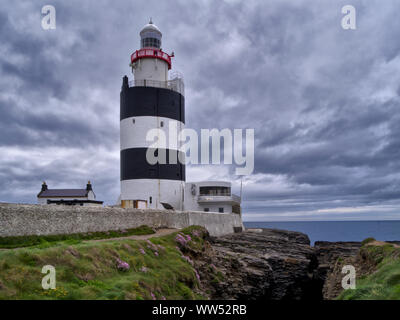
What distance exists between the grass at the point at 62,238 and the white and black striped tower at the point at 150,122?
8.73m

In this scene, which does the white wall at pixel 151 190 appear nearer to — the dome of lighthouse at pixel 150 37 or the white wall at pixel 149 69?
the white wall at pixel 149 69

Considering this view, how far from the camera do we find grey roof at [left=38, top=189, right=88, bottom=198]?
37062 mm

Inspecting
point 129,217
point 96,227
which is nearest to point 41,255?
point 96,227

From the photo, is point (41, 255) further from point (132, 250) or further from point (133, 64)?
point (133, 64)

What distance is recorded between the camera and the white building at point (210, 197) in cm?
3750

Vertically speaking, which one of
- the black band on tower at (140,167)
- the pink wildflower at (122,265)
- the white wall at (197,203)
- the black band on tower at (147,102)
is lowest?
the pink wildflower at (122,265)

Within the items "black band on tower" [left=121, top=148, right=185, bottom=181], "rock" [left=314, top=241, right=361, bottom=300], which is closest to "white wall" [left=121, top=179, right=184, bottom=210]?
"black band on tower" [left=121, top=148, right=185, bottom=181]

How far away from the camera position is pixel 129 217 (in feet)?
73.7

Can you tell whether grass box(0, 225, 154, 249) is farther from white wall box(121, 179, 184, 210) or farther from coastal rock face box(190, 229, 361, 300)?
white wall box(121, 179, 184, 210)

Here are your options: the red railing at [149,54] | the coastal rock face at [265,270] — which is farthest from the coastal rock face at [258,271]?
the red railing at [149,54]

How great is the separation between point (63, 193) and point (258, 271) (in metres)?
26.0

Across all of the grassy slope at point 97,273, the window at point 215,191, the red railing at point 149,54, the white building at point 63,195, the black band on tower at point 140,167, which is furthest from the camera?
the window at point 215,191

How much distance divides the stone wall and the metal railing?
14.9m
